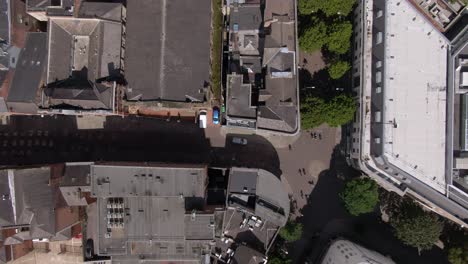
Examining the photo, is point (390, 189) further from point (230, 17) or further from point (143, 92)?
point (143, 92)

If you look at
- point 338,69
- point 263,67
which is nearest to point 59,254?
point 263,67

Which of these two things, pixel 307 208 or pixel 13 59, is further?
pixel 307 208

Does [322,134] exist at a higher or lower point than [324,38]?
lower

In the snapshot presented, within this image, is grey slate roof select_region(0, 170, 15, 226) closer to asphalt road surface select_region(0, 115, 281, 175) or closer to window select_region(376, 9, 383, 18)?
asphalt road surface select_region(0, 115, 281, 175)

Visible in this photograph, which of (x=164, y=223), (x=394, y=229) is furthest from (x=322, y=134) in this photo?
(x=164, y=223)

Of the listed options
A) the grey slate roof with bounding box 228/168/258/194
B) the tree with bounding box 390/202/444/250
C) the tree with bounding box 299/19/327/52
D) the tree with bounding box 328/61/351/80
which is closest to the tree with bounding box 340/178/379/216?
the tree with bounding box 390/202/444/250

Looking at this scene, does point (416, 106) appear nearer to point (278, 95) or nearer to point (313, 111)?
point (313, 111)
